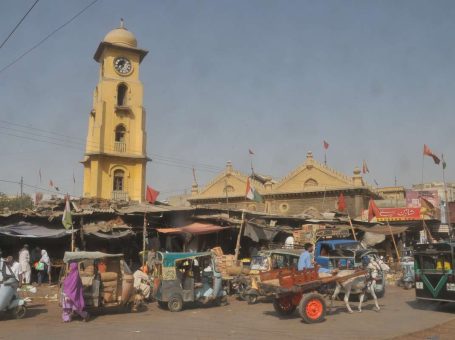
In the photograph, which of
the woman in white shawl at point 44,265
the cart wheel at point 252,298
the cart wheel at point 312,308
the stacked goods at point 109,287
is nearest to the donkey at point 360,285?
the cart wheel at point 312,308

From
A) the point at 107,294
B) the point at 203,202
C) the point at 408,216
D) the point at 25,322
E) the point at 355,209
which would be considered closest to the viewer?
the point at 25,322

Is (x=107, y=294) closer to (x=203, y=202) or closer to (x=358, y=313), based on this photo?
(x=358, y=313)

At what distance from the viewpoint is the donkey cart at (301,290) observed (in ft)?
33.0

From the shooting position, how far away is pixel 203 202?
149 feet

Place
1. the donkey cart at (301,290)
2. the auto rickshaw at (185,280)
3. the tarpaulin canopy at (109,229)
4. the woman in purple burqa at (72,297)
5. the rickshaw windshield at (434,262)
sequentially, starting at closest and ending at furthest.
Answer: the donkey cart at (301,290) < the woman in purple burqa at (72,297) < the rickshaw windshield at (434,262) < the auto rickshaw at (185,280) < the tarpaulin canopy at (109,229)

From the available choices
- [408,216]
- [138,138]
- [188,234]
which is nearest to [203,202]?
[138,138]

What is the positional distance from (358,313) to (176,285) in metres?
4.85

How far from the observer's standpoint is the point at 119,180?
33.9m

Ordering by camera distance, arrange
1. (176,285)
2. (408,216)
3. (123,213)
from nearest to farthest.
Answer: (176,285)
(123,213)
(408,216)

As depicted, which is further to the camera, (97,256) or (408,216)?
(408,216)

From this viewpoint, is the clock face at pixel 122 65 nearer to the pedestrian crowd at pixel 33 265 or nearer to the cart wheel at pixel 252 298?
the pedestrian crowd at pixel 33 265

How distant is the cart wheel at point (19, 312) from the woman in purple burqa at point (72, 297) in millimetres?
1239

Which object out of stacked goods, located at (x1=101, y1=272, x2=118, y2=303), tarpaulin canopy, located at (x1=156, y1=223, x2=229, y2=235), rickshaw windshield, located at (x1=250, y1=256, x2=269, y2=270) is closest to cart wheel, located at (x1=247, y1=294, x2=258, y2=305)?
rickshaw windshield, located at (x1=250, y1=256, x2=269, y2=270)

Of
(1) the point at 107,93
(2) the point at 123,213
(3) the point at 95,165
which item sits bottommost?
(2) the point at 123,213
